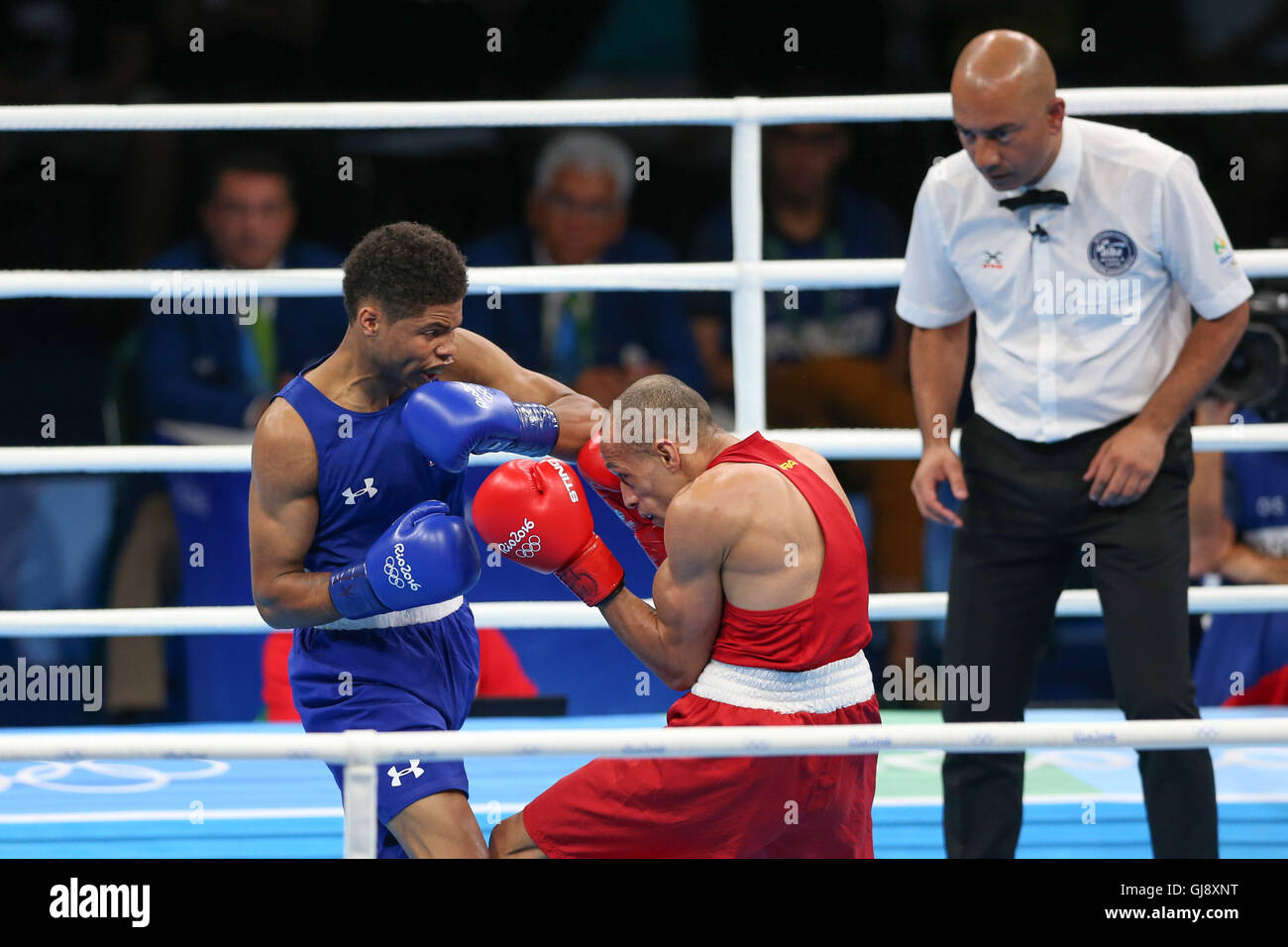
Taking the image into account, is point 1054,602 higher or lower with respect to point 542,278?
lower

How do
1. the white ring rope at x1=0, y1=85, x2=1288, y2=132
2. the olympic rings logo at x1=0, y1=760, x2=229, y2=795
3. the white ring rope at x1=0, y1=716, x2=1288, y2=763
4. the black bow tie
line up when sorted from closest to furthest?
the white ring rope at x1=0, y1=716, x2=1288, y2=763 < the black bow tie < the white ring rope at x1=0, y1=85, x2=1288, y2=132 < the olympic rings logo at x1=0, y1=760, x2=229, y2=795

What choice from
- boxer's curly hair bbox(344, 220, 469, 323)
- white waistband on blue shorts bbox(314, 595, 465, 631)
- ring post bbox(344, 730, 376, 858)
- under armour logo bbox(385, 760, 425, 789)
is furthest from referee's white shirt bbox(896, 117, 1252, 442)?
ring post bbox(344, 730, 376, 858)

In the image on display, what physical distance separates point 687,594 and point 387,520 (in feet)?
1.67

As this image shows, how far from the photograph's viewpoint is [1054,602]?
2.61 m

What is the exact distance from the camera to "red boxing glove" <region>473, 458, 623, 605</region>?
7.25 ft

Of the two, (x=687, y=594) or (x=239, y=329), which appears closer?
(x=687, y=594)

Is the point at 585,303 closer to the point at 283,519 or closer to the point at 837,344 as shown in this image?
the point at 837,344

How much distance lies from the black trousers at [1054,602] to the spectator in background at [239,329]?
201cm

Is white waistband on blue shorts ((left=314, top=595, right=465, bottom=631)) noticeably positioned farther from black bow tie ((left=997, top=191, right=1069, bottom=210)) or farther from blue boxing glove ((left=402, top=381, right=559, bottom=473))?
black bow tie ((left=997, top=191, right=1069, bottom=210))

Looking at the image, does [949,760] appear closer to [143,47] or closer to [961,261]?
[961,261]

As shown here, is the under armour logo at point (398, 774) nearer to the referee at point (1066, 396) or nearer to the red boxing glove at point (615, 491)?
the red boxing glove at point (615, 491)

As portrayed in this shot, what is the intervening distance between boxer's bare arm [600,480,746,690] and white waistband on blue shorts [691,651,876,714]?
0.04 m

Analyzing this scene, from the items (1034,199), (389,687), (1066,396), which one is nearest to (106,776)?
(389,687)

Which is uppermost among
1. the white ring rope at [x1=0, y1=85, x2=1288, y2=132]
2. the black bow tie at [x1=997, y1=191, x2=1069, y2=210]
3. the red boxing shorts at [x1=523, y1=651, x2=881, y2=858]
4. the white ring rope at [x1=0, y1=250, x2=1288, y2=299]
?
the white ring rope at [x1=0, y1=85, x2=1288, y2=132]
